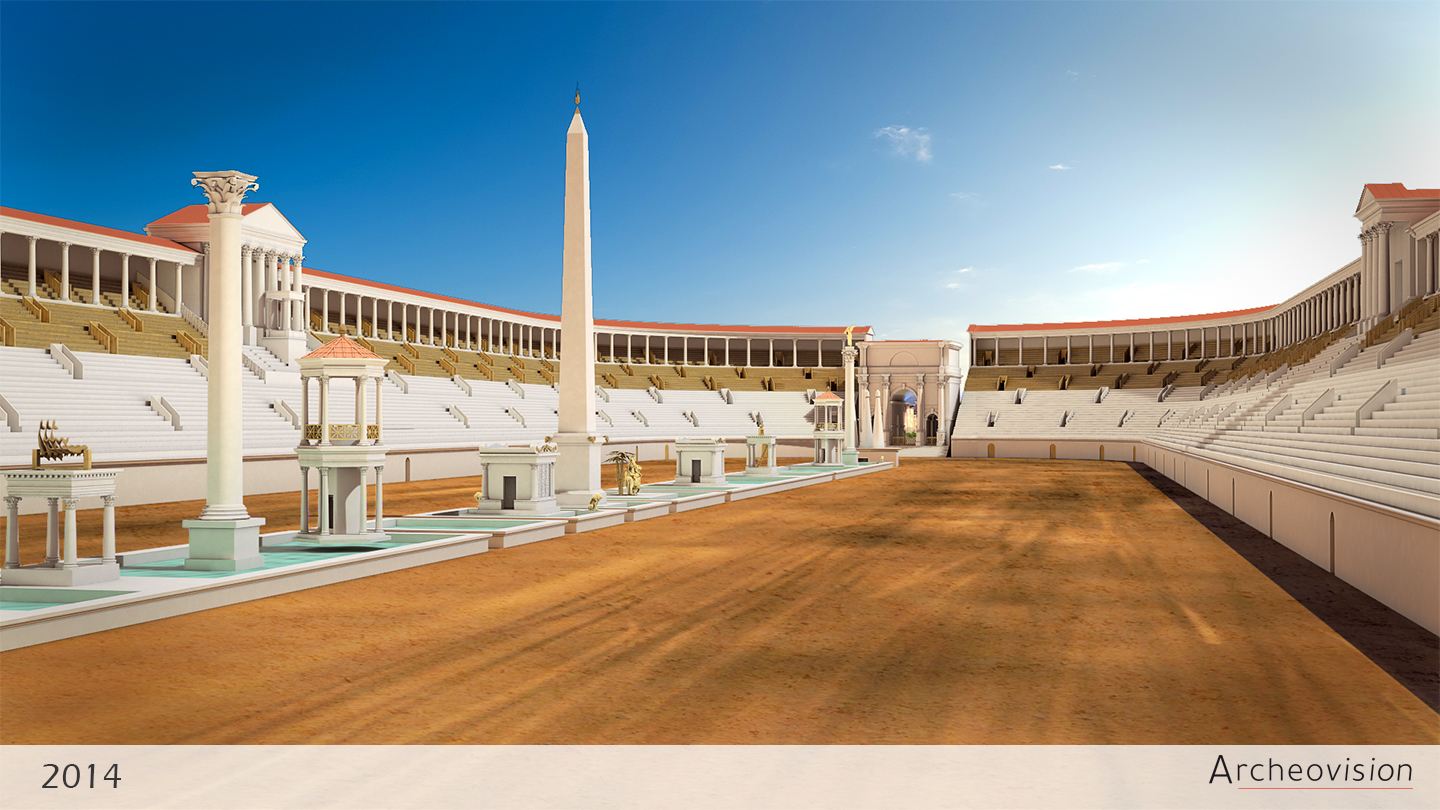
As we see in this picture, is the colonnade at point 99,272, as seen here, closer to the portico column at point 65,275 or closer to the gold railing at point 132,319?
the portico column at point 65,275

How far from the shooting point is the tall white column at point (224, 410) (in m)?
11.1

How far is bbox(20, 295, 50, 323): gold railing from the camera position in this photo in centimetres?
3416

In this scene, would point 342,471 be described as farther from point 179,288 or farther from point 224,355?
point 179,288

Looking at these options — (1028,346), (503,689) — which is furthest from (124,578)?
(1028,346)

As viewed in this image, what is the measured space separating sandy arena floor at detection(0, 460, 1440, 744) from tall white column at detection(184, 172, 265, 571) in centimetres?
139

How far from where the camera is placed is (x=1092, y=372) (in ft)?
224

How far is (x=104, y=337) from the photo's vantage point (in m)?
34.6

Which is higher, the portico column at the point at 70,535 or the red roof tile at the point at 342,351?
the red roof tile at the point at 342,351

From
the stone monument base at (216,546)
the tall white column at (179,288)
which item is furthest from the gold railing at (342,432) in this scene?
the tall white column at (179,288)

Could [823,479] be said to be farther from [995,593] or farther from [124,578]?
[124,578]

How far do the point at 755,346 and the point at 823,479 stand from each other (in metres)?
44.5

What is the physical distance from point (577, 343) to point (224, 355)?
843cm

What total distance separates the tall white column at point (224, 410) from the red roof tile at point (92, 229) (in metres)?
33.4

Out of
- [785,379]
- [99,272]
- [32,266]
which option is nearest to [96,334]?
[32,266]
